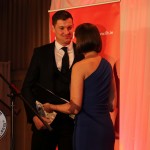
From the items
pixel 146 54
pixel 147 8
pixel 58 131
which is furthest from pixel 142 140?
pixel 147 8

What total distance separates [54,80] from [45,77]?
75 millimetres

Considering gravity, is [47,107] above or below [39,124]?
above

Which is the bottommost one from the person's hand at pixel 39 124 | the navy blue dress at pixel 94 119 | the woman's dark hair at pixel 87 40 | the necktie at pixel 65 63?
the person's hand at pixel 39 124

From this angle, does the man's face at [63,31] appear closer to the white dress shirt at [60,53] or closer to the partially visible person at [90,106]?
the white dress shirt at [60,53]

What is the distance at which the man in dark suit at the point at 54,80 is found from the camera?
252 cm

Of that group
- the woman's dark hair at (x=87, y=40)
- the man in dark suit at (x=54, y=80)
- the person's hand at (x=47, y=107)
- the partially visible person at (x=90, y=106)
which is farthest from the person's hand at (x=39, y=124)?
the woman's dark hair at (x=87, y=40)

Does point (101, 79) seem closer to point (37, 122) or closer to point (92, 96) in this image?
point (92, 96)

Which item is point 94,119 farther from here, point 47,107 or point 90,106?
point 47,107

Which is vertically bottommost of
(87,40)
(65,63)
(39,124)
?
(39,124)

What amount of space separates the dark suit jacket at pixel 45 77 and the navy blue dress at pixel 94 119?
1.71 feet

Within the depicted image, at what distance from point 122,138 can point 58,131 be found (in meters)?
1.09

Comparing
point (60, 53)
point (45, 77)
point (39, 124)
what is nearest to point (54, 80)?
point (45, 77)

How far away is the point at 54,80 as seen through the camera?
8.43ft

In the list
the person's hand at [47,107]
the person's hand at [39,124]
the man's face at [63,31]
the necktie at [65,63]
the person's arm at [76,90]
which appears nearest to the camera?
the person's arm at [76,90]
